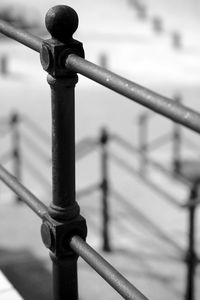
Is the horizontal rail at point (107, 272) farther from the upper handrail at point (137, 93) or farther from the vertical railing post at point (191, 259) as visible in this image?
the vertical railing post at point (191, 259)

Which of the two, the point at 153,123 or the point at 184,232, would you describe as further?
the point at 153,123

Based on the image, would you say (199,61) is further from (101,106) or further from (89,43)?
(101,106)

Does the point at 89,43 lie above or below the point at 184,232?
below

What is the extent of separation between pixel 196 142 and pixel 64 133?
8.73 meters

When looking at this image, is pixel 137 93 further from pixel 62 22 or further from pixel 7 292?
pixel 7 292

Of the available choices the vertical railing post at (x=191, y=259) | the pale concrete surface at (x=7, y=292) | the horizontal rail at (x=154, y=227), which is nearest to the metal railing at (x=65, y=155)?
the pale concrete surface at (x=7, y=292)

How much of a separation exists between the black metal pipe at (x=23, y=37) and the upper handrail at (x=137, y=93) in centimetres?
2

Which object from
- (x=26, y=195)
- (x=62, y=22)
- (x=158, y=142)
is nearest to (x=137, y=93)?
(x=62, y=22)

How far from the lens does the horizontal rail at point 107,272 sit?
1.41 meters

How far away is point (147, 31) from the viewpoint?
20500 millimetres

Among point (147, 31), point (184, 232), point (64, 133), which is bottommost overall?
point (147, 31)

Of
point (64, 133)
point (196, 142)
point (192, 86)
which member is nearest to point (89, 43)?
point (192, 86)

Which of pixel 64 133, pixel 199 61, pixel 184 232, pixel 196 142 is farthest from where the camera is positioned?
pixel 199 61

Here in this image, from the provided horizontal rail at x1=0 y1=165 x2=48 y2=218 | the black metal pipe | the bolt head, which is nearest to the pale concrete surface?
horizontal rail at x1=0 y1=165 x2=48 y2=218
